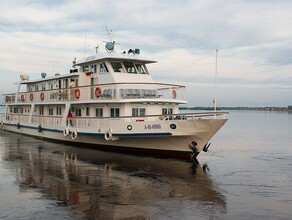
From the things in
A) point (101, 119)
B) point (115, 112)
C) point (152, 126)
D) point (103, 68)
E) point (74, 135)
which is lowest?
point (74, 135)

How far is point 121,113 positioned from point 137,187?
311 inches

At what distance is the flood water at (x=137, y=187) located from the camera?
995 cm

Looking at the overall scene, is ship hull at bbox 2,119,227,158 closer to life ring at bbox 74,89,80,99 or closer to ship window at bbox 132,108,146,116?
ship window at bbox 132,108,146,116

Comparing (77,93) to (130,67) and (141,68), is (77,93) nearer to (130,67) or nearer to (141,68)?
(130,67)

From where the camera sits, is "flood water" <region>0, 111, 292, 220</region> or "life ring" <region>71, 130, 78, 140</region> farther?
"life ring" <region>71, 130, 78, 140</region>

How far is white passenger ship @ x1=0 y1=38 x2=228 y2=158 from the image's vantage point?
17984 millimetres

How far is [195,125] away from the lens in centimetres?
1752

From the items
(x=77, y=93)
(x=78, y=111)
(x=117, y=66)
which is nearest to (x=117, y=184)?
(x=117, y=66)

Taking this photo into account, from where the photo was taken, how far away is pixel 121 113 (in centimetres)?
2014

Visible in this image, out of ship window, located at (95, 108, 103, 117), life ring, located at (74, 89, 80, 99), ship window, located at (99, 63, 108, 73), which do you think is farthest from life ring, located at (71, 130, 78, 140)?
ship window, located at (99, 63, 108, 73)

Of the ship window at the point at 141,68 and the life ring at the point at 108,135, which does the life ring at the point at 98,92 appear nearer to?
the life ring at the point at 108,135

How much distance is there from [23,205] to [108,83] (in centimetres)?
1157

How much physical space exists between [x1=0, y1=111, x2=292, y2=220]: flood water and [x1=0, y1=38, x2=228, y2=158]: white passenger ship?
99cm

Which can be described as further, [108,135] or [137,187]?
[108,135]
